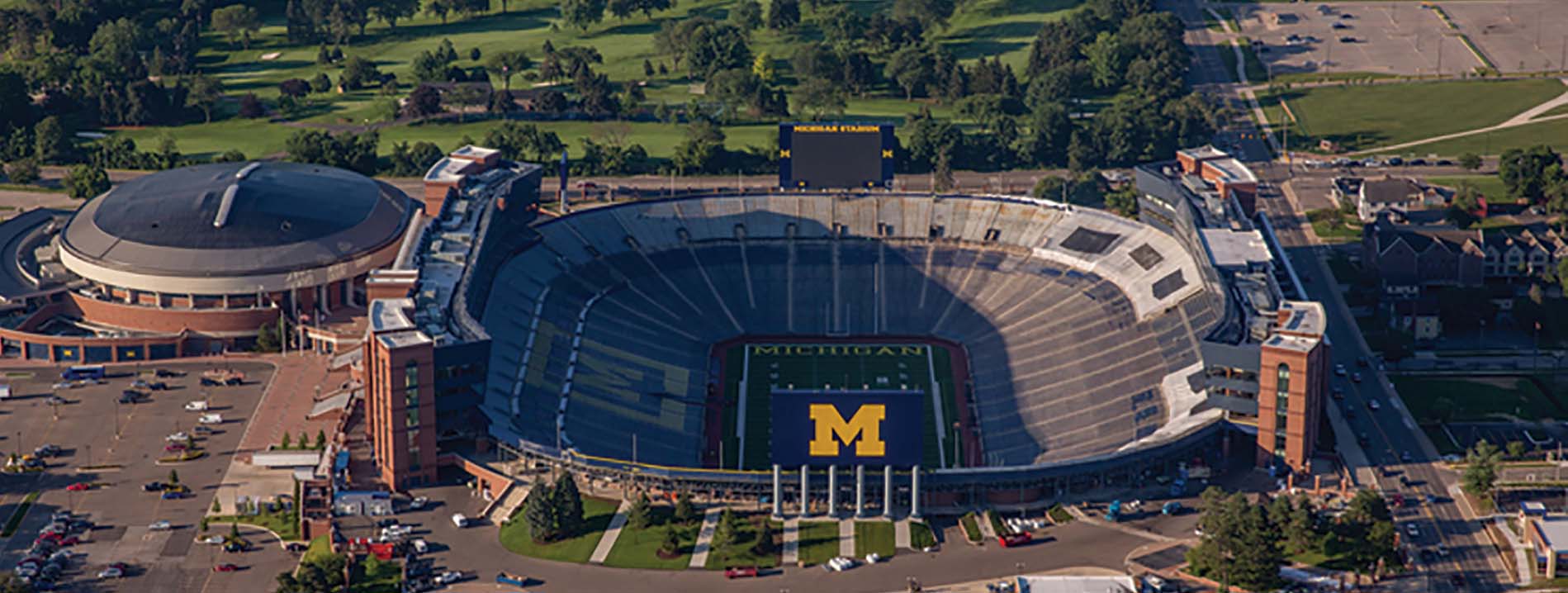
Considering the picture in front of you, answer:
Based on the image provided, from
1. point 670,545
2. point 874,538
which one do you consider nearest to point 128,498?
point 670,545

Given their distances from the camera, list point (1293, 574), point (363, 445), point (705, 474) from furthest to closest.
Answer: point (363, 445) < point (705, 474) < point (1293, 574)

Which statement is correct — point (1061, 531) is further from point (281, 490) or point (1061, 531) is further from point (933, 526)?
point (281, 490)

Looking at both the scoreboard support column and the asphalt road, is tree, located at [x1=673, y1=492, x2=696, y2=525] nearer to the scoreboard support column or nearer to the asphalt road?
the scoreboard support column

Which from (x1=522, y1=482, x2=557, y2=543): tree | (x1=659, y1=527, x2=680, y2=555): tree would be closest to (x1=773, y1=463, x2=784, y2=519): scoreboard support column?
(x1=659, y1=527, x2=680, y2=555): tree

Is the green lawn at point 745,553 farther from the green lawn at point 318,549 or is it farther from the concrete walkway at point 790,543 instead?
the green lawn at point 318,549

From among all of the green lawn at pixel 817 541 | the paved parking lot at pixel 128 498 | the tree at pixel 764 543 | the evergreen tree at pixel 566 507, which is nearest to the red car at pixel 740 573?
the tree at pixel 764 543

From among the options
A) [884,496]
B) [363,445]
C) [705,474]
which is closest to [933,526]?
[884,496]

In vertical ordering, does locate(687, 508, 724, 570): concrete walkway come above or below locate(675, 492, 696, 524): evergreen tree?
below
